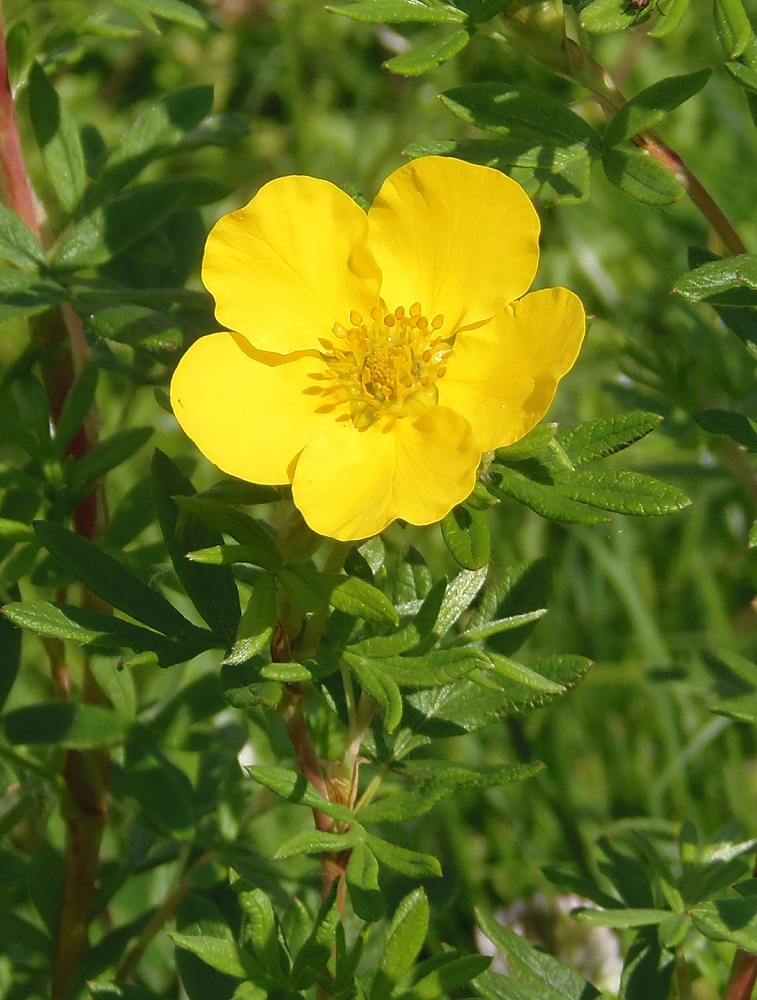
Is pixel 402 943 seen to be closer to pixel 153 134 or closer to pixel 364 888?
pixel 364 888

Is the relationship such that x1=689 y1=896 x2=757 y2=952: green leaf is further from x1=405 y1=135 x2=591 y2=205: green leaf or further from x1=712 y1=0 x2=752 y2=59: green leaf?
x1=712 y1=0 x2=752 y2=59: green leaf

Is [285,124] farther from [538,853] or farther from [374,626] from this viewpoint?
[374,626]

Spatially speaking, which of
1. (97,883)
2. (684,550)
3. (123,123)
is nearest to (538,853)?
(684,550)

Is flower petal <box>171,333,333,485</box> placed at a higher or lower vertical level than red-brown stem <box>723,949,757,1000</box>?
higher

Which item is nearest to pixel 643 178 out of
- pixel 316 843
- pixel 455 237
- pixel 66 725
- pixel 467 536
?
pixel 455 237

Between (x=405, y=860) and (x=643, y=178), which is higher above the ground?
(x=643, y=178)

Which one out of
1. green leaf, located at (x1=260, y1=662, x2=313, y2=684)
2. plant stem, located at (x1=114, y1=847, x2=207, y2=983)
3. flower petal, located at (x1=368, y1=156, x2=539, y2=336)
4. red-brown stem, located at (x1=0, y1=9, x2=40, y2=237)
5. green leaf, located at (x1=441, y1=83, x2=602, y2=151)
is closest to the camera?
green leaf, located at (x1=260, y1=662, x2=313, y2=684)

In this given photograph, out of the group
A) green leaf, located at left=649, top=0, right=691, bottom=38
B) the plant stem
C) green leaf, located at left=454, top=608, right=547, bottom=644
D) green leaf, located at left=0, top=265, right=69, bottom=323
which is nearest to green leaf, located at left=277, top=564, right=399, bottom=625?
green leaf, located at left=454, top=608, right=547, bottom=644
